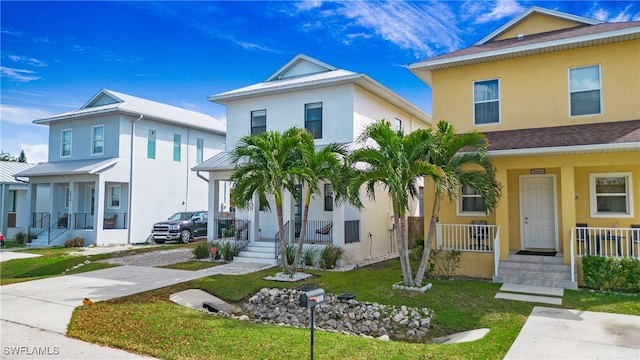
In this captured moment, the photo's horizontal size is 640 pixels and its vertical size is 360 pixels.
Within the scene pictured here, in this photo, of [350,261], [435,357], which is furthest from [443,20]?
[435,357]

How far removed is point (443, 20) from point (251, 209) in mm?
10143

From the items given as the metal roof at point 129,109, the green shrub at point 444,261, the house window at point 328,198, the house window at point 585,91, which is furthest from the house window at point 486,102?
the metal roof at point 129,109

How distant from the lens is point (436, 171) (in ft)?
31.2

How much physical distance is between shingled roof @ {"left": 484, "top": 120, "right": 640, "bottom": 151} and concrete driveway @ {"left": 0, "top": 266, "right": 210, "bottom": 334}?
9882 millimetres

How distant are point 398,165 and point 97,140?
1991cm

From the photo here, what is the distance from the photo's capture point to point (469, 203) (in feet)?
43.3

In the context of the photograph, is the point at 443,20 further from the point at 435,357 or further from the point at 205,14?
the point at 435,357

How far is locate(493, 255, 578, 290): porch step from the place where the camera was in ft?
34.4

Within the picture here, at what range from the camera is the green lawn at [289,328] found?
6.14 metres

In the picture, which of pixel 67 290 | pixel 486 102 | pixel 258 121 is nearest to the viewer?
pixel 67 290

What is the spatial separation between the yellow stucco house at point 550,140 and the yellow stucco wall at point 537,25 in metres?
0.03

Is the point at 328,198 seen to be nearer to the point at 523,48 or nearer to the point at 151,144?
the point at 523,48

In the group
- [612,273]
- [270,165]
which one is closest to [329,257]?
[270,165]

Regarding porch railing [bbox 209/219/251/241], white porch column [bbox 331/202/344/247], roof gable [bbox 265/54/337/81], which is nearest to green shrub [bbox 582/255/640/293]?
white porch column [bbox 331/202/344/247]
